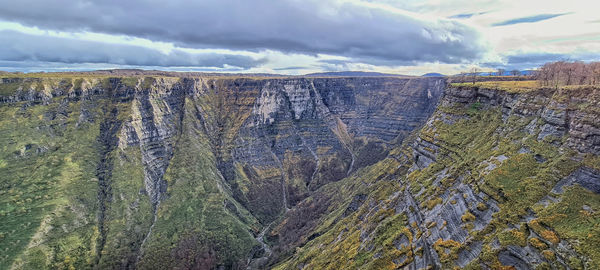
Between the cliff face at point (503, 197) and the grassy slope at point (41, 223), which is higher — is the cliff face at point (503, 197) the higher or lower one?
the higher one

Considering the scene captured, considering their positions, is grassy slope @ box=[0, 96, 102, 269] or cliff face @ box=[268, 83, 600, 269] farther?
grassy slope @ box=[0, 96, 102, 269]

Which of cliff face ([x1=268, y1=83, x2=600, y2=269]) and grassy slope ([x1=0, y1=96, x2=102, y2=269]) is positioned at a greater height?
cliff face ([x1=268, y1=83, x2=600, y2=269])

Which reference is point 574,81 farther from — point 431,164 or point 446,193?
point 446,193

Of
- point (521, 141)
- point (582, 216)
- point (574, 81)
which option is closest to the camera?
point (582, 216)

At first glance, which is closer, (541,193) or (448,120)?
(541,193)

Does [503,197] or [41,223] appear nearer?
[503,197]

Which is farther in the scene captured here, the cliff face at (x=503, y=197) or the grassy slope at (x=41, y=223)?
the grassy slope at (x=41, y=223)

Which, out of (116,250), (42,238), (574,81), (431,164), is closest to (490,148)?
(431,164)

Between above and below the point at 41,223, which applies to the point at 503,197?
above
